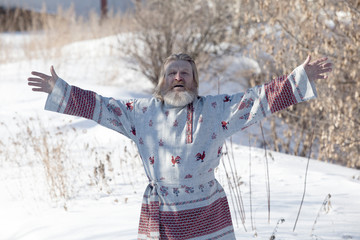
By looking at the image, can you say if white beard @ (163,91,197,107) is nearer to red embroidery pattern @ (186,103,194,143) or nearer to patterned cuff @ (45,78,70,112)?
red embroidery pattern @ (186,103,194,143)

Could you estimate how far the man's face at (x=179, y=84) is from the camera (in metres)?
2.40

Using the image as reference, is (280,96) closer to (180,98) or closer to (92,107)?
(180,98)

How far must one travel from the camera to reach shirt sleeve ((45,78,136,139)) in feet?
8.01

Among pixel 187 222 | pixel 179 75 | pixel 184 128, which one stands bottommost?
pixel 187 222

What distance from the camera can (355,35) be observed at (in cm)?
527

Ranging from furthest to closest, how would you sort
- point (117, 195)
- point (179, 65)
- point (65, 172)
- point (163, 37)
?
point (163, 37), point (65, 172), point (117, 195), point (179, 65)

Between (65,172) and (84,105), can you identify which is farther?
(65,172)

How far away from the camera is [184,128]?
2.40 m

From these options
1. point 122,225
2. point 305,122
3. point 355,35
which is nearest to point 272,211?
point 122,225

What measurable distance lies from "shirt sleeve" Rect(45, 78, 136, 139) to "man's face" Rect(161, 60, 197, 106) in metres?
0.20

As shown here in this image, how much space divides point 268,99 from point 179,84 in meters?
0.41

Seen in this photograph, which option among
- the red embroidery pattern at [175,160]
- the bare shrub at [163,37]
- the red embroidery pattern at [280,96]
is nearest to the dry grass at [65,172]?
the red embroidery pattern at [175,160]

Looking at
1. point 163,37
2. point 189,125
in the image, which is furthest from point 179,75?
point 163,37

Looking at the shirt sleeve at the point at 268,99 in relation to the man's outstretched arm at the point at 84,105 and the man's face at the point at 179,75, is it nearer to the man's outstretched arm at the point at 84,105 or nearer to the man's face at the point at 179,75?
the man's face at the point at 179,75
